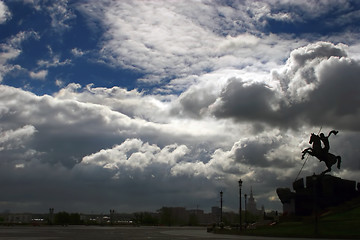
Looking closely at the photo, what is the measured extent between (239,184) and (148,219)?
11962 cm

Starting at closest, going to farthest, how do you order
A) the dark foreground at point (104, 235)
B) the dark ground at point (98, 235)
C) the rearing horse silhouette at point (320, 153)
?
the dark foreground at point (104, 235) < the dark ground at point (98, 235) < the rearing horse silhouette at point (320, 153)

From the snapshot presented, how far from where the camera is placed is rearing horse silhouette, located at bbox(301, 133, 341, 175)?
5441 cm

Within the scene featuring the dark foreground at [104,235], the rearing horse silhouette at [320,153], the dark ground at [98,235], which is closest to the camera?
the dark foreground at [104,235]

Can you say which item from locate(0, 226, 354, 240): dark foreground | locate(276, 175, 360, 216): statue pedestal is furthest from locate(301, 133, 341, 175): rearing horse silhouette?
locate(0, 226, 354, 240): dark foreground

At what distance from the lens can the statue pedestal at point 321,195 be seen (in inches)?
2199

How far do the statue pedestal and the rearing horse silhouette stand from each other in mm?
2778

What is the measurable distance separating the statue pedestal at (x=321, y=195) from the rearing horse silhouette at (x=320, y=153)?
9.11 feet

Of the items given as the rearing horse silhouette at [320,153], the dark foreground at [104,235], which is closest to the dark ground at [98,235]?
the dark foreground at [104,235]

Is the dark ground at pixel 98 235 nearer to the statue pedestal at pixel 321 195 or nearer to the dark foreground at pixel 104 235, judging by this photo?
the dark foreground at pixel 104 235

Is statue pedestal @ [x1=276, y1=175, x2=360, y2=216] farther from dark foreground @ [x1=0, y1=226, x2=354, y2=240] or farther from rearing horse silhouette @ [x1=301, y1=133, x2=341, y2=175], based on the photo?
dark foreground @ [x1=0, y1=226, x2=354, y2=240]

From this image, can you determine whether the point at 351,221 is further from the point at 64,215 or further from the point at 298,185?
the point at 64,215

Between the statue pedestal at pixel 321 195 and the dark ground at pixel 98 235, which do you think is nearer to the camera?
the dark ground at pixel 98 235

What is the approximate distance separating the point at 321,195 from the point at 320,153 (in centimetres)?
617

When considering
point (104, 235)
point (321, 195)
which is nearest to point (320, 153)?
point (321, 195)
